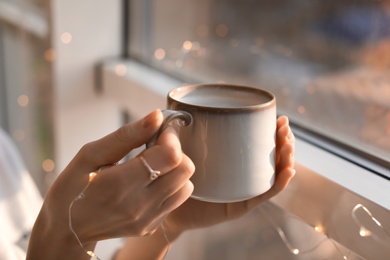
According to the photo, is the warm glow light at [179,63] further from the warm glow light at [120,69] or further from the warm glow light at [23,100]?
the warm glow light at [23,100]

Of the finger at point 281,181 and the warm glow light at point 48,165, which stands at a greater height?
the finger at point 281,181

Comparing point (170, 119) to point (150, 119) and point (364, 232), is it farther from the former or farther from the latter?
point (364, 232)

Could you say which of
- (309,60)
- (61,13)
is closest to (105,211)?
(309,60)

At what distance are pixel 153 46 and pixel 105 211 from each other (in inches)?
30.8

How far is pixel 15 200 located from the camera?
97 cm

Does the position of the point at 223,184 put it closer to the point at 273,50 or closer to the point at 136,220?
the point at 136,220

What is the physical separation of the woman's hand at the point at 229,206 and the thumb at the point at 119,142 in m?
0.16

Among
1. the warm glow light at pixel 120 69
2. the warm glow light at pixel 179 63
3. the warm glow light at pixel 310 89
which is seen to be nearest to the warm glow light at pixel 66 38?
the warm glow light at pixel 120 69

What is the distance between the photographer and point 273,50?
3.40 ft

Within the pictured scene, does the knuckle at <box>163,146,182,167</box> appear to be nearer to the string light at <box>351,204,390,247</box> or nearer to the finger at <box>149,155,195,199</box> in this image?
the finger at <box>149,155,195,199</box>

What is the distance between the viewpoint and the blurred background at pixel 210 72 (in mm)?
794

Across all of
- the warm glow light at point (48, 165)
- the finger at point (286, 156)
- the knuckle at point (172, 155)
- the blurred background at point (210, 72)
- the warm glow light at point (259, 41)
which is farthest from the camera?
the warm glow light at point (48, 165)

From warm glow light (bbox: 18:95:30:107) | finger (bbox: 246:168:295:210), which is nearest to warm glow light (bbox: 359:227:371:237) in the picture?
finger (bbox: 246:168:295:210)

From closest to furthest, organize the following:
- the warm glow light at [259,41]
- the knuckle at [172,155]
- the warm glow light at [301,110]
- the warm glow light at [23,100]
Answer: the knuckle at [172,155]
the warm glow light at [301,110]
the warm glow light at [259,41]
the warm glow light at [23,100]
